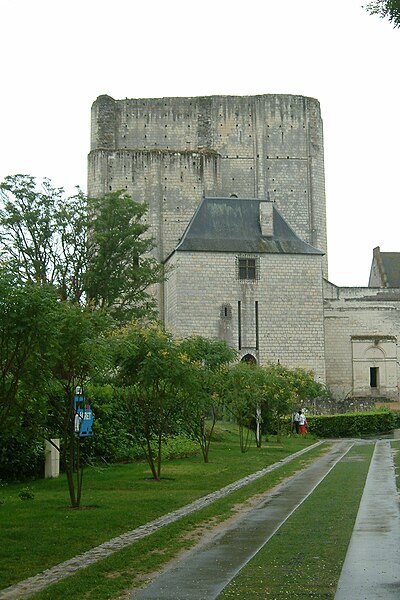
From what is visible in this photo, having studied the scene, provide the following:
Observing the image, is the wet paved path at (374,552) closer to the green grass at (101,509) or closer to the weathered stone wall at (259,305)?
the green grass at (101,509)

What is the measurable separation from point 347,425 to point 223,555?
1345 inches

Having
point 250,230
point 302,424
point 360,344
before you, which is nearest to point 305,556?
point 302,424

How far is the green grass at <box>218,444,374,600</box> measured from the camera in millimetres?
8516

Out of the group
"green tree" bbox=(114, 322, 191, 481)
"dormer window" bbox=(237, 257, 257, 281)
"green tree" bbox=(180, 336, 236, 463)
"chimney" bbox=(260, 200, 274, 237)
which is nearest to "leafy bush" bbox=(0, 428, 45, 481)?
"green tree" bbox=(114, 322, 191, 481)

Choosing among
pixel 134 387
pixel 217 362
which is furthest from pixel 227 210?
pixel 134 387

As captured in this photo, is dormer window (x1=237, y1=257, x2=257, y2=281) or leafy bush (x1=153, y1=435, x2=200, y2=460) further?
dormer window (x1=237, y1=257, x2=257, y2=281)

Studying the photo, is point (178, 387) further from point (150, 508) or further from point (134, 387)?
point (150, 508)

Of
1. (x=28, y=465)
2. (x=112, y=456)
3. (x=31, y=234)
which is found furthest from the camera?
(x=31, y=234)

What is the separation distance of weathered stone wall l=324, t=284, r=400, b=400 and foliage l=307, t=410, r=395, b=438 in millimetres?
16195

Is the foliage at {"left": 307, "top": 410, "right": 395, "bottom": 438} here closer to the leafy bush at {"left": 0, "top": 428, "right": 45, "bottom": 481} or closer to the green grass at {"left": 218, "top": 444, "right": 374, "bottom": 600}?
the leafy bush at {"left": 0, "top": 428, "right": 45, "bottom": 481}

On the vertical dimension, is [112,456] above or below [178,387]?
below

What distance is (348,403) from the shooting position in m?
54.4

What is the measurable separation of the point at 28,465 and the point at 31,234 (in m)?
24.1

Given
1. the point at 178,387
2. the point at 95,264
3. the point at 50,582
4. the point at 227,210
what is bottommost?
the point at 50,582
